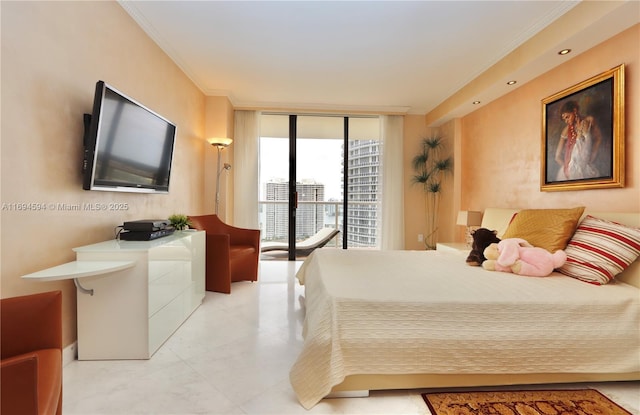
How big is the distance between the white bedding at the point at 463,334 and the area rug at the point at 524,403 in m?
0.14

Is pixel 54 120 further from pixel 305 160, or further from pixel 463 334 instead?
pixel 305 160

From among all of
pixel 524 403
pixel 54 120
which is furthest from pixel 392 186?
pixel 54 120

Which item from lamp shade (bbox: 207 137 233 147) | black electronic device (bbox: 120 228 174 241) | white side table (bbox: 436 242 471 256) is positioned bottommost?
white side table (bbox: 436 242 471 256)

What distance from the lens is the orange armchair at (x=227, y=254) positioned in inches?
120

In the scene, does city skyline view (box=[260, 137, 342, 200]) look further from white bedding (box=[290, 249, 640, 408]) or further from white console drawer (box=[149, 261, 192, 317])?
white bedding (box=[290, 249, 640, 408])

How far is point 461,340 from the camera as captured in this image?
1470 millimetres

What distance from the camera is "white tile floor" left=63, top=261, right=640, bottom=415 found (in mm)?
1405

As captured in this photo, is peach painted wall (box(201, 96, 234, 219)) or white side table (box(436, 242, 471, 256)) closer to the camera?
white side table (box(436, 242, 471, 256))

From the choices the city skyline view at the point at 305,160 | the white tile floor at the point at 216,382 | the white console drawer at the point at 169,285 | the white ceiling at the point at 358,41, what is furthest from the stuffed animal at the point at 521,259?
the city skyline view at the point at 305,160

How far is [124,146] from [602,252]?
3496 mm

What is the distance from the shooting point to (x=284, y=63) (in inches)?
128

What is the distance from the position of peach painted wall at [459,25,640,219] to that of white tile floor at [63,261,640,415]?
146 centimetres

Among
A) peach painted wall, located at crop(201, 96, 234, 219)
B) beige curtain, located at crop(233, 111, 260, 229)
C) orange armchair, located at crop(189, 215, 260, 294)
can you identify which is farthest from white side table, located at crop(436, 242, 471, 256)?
peach painted wall, located at crop(201, 96, 234, 219)

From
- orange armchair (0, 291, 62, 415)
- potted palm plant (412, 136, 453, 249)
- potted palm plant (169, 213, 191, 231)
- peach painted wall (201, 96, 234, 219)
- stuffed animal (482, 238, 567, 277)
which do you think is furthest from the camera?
potted palm plant (412, 136, 453, 249)
